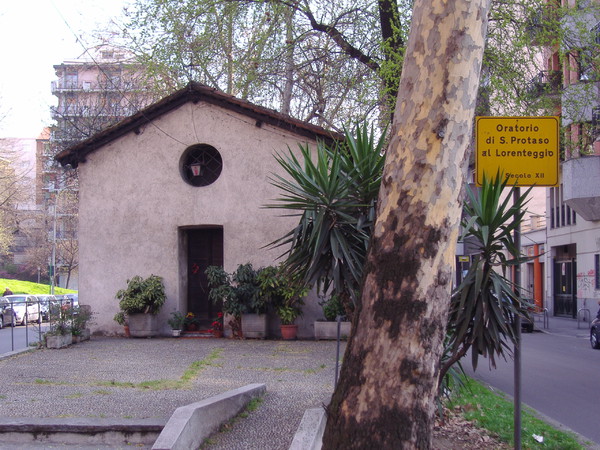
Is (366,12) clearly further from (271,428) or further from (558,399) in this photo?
(271,428)

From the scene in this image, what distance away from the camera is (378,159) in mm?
6730

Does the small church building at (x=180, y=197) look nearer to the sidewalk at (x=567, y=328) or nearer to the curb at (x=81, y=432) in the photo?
the curb at (x=81, y=432)

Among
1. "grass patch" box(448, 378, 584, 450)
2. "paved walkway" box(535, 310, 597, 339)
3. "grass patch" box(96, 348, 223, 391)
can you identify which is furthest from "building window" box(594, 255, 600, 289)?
"grass patch" box(96, 348, 223, 391)

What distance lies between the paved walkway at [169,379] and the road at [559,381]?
3.11 meters

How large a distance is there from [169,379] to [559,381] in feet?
23.1

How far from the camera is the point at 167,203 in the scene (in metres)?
16.6

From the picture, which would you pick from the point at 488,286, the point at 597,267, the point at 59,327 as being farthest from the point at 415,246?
the point at 597,267

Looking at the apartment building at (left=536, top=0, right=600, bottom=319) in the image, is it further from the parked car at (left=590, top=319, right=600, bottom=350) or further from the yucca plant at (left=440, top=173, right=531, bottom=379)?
the yucca plant at (left=440, top=173, right=531, bottom=379)

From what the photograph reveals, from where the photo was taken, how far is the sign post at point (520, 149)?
5824mm

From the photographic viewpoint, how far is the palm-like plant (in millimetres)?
6324

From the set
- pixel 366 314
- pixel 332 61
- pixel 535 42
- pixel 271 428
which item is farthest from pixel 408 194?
pixel 332 61

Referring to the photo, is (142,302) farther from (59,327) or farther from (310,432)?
(310,432)

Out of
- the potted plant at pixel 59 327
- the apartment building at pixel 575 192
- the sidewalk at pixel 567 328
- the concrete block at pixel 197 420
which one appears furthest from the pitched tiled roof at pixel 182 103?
the sidewalk at pixel 567 328

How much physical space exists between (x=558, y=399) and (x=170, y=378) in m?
5.97
